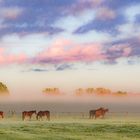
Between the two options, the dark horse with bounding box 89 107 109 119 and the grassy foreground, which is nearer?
the grassy foreground

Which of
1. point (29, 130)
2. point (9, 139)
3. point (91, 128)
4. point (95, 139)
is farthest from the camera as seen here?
point (91, 128)

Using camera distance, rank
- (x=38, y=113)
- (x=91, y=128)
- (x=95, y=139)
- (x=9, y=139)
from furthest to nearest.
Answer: (x=38, y=113), (x=91, y=128), (x=95, y=139), (x=9, y=139)

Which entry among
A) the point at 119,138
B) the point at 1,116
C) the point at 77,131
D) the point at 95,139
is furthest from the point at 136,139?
the point at 1,116

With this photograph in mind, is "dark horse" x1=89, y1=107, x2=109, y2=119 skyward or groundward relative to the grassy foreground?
skyward

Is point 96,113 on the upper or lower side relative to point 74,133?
upper

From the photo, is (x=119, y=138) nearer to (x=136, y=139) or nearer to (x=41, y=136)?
(x=136, y=139)

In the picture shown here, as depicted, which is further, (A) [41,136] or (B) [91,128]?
(B) [91,128]

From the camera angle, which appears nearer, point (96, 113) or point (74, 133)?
point (74, 133)

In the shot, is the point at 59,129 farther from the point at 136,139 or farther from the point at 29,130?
the point at 136,139

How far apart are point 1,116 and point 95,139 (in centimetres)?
4311

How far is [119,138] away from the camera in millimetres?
43969

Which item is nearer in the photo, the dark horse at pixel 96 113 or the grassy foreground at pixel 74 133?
the grassy foreground at pixel 74 133

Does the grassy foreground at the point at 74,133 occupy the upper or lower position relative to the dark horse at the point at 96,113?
lower

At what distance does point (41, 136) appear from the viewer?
4203 cm
